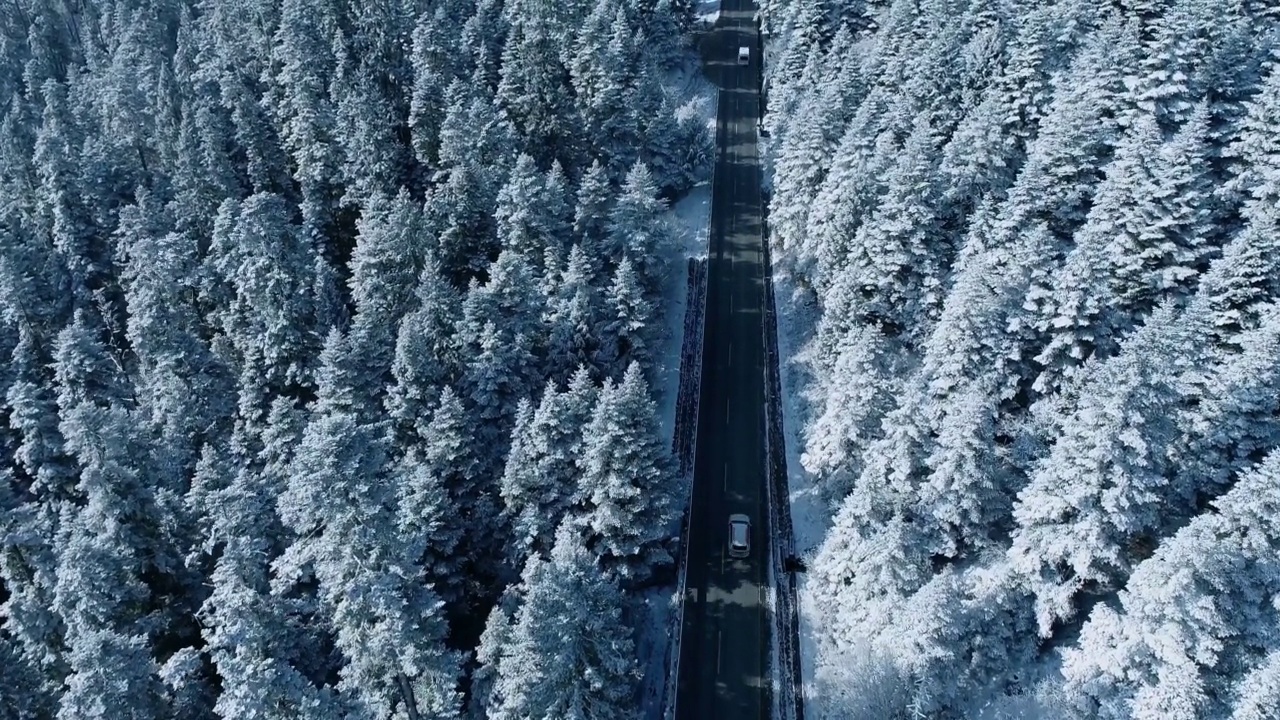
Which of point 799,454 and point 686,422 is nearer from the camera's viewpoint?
point 799,454

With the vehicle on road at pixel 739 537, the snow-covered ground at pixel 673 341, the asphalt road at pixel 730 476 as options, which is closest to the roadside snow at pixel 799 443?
the asphalt road at pixel 730 476

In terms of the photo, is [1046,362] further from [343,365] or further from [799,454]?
[343,365]

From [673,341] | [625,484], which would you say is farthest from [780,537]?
[673,341]

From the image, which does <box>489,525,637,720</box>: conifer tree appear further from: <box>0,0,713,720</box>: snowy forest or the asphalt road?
the asphalt road

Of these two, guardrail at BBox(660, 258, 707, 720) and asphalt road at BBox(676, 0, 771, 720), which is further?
guardrail at BBox(660, 258, 707, 720)

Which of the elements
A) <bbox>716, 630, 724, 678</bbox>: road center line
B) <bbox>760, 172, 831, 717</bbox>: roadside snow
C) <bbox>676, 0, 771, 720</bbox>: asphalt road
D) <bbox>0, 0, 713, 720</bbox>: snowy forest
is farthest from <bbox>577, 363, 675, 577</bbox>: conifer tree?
<bbox>760, 172, 831, 717</bbox>: roadside snow

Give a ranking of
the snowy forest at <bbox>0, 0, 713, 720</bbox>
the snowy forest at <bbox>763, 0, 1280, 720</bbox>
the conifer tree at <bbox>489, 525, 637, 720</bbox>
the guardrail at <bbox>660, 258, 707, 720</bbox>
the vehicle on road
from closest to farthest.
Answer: the snowy forest at <bbox>763, 0, 1280, 720</bbox> < the conifer tree at <bbox>489, 525, 637, 720</bbox> < the snowy forest at <bbox>0, 0, 713, 720</bbox> < the guardrail at <bbox>660, 258, 707, 720</bbox> < the vehicle on road

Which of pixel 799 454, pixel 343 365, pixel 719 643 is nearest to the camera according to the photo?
pixel 719 643
